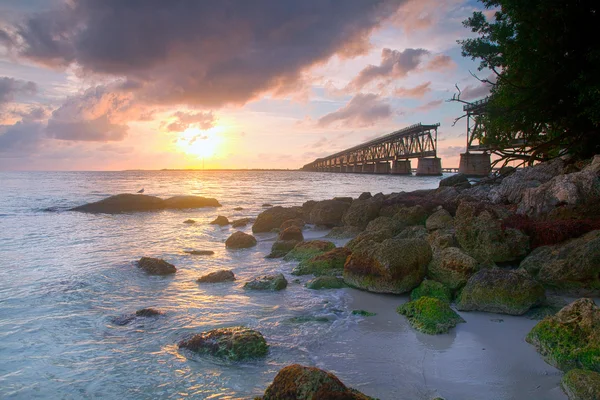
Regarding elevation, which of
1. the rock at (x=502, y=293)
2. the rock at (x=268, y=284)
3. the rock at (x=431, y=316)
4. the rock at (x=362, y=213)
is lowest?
the rock at (x=268, y=284)

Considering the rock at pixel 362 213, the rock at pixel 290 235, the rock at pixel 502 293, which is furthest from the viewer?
the rock at pixel 362 213

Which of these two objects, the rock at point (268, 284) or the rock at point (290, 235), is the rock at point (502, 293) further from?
the rock at point (290, 235)

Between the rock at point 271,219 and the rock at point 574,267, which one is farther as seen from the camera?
the rock at point 271,219

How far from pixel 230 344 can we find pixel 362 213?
9385 millimetres

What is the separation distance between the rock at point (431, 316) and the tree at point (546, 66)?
8395mm

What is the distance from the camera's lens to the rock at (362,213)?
13555 millimetres

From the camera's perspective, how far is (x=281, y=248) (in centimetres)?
1127

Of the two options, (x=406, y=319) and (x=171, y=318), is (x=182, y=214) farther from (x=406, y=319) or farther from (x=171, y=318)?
(x=406, y=319)

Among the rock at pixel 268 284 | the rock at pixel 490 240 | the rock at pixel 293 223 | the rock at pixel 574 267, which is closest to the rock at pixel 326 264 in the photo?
the rock at pixel 268 284

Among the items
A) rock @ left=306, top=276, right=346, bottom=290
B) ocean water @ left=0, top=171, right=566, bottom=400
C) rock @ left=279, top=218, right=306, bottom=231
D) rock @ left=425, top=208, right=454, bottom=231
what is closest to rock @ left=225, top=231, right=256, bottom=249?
rock @ left=279, top=218, right=306, bottom=231

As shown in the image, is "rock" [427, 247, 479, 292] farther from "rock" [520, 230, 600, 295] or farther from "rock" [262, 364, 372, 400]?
"rock" [262, 364, 372, 400]

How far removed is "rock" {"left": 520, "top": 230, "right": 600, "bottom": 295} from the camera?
245 inches

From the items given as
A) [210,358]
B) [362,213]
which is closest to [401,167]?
[362,213]

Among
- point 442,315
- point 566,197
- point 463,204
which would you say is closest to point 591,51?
point 566,197
